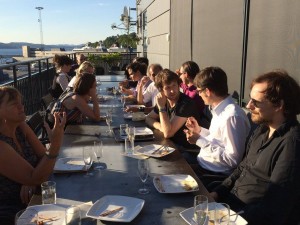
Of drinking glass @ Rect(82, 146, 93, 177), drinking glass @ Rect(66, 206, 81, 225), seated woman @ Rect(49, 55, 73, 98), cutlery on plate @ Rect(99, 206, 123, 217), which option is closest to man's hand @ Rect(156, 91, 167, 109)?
drinking glass @ Rect(82, 146, 93, 177)

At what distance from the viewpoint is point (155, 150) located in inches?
112

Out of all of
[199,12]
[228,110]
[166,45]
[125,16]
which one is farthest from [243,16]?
[125,16]

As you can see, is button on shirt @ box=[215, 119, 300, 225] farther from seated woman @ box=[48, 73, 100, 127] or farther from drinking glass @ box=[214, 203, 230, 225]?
seated woman @ box=[48, 73, 100, 127]

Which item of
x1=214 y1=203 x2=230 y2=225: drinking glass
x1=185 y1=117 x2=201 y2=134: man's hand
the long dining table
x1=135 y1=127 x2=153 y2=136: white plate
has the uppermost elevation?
x1=185 y1=117 x2=201 y2=134: man's hand

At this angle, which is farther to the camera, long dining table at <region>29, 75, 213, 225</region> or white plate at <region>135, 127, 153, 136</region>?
white plate at <region>135, 127, 153, 136</region>

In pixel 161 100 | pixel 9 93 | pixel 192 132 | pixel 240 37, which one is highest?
pixel 240 37

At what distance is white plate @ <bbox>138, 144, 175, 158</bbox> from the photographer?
108 inches

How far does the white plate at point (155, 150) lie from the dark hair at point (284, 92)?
97 cm

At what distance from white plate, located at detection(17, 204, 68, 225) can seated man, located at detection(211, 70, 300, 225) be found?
1.08 meters

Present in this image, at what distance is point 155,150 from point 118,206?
3.40ft

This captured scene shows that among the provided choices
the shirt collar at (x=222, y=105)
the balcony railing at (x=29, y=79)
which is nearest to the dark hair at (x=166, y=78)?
the shirt collar at (x=222, y=105)

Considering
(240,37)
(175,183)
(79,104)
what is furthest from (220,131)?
(79,104)

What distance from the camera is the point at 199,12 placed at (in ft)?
20.7

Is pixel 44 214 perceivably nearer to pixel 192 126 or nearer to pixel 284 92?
pixel 284 92
